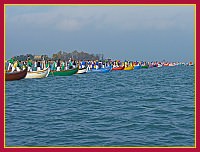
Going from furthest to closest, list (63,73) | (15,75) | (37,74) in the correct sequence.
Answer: (63,73), (37,74), (15,75)

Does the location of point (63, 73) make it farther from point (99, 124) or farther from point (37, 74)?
point (99, 124)

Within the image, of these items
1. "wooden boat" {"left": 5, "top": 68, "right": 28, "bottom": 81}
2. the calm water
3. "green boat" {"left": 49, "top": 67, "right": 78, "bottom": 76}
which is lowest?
the calm water

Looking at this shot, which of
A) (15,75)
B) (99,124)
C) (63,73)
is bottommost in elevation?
(99,124)

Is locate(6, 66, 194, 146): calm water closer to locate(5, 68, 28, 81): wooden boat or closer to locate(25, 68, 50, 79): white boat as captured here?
locate(5, 68, 28, 81): wooden boat

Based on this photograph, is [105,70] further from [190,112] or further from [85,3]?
[85,3]

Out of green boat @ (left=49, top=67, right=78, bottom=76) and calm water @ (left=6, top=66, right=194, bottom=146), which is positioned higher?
green boat @ (left=49, top=67, right=78, bottom=76)

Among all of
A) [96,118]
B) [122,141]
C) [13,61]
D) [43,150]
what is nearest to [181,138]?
[122,141]

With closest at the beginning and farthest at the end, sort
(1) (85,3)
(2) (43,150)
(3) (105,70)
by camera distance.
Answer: (2) (43,150), (1) (85,3), (3) (105,70)

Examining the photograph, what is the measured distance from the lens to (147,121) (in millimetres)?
15844

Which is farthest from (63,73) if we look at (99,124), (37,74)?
(99,124)

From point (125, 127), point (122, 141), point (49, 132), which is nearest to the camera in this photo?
point (122, 141)

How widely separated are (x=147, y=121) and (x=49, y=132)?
4982 millimetres

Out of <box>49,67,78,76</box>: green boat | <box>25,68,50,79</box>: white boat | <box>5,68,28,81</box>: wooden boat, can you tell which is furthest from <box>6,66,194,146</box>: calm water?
<box>49,67,78,76</box>: green boat

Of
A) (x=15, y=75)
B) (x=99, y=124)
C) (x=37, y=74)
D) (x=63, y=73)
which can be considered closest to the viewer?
(x=99, y=124)
